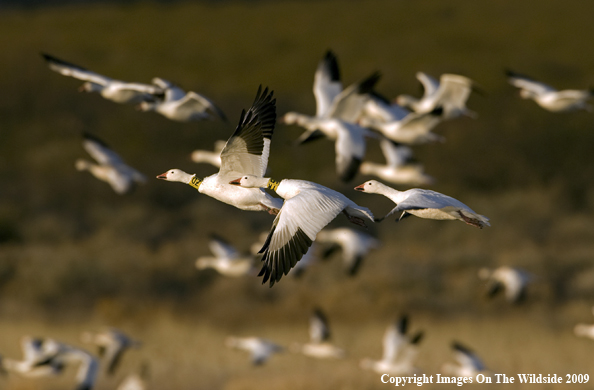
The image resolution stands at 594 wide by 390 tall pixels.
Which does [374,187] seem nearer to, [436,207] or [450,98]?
[436,207]

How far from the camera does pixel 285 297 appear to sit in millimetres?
16016

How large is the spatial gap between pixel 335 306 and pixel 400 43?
1742 cm

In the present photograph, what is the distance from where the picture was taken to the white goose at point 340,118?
9.64 m

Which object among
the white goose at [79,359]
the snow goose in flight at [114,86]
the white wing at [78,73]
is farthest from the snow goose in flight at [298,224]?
the white goose at [79,359]

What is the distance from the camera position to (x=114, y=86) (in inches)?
329

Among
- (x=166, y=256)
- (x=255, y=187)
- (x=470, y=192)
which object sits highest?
(x=255, y=187)

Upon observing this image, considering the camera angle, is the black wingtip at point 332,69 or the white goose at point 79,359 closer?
the white goose at point 79,359

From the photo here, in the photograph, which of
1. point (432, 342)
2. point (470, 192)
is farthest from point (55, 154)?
point (432, 342)

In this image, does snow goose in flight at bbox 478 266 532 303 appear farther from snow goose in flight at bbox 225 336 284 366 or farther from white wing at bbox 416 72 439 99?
snow goose in flight at bbox 225 336 284 366

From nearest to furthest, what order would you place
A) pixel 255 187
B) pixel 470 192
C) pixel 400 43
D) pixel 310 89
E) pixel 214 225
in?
pixel 255 187, pixel 214 225, pixel 470 192, pixel 310 89, pixel 400 43

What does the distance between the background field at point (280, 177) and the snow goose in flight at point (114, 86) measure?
3.39 meters

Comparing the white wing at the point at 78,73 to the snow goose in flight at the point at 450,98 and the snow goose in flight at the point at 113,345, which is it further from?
the snow goose in flight at the point at 450,98

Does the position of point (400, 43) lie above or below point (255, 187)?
below

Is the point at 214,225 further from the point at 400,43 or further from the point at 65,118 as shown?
the point at 400,43
